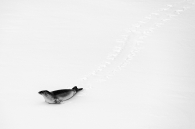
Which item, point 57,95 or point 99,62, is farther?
point 99,62

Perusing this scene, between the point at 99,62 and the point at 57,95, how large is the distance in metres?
1.85

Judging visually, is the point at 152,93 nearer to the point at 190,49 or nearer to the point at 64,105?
the point at 64,105

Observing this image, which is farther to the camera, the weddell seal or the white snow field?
the weddell seal

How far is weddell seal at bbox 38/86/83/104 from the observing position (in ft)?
17.9

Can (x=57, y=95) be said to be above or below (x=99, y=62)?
below

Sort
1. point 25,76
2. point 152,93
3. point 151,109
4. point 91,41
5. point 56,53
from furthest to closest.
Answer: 1. point 91,41
2. point 56,53
3. point 25,76
4. point 152,93
5. point 151,109

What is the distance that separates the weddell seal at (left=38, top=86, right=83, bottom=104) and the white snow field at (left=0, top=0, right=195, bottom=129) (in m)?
0.09

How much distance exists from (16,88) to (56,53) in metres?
1.78

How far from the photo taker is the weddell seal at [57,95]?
5.46 metres

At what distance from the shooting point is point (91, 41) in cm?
829

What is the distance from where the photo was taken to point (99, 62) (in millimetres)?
7176

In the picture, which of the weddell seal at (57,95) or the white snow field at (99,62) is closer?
the white snow field at (99,62)

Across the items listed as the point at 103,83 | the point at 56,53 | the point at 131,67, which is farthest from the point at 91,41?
the point at 103,83

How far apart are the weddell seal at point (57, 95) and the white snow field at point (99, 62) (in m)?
0.09
